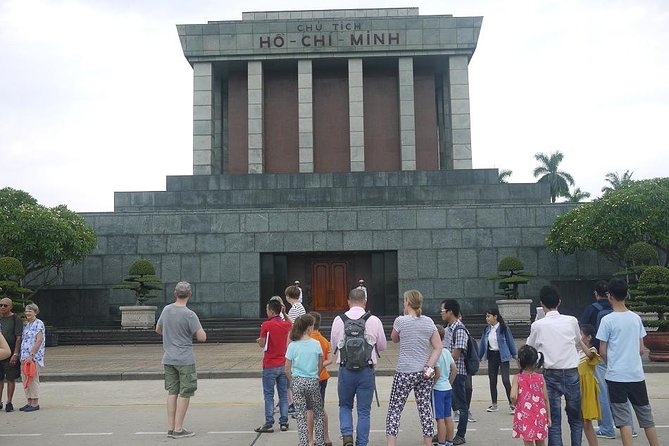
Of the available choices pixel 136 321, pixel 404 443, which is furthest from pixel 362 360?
pixel 136 321

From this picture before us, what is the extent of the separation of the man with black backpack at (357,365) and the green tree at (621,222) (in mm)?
17660

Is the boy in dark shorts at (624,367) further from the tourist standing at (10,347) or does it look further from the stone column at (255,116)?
the stone column at (255,116)

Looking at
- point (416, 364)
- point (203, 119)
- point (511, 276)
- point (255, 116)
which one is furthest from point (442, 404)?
point (203, 119)

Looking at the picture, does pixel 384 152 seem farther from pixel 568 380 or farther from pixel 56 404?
pixel 568 380

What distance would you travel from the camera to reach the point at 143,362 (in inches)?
690

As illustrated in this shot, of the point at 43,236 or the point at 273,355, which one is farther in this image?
the point at 43,236

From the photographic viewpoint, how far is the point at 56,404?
1180cm

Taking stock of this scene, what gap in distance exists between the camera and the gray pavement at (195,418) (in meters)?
8.63

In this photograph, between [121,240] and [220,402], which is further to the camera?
[121,240]

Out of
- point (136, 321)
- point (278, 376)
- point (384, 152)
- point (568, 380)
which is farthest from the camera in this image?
point (384, 152)

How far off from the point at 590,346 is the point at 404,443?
2.58 meters

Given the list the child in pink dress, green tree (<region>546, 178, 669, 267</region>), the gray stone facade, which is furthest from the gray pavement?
the gray stone facade

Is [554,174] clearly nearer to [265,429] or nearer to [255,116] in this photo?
[255,116]

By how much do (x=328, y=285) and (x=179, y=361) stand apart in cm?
1876
